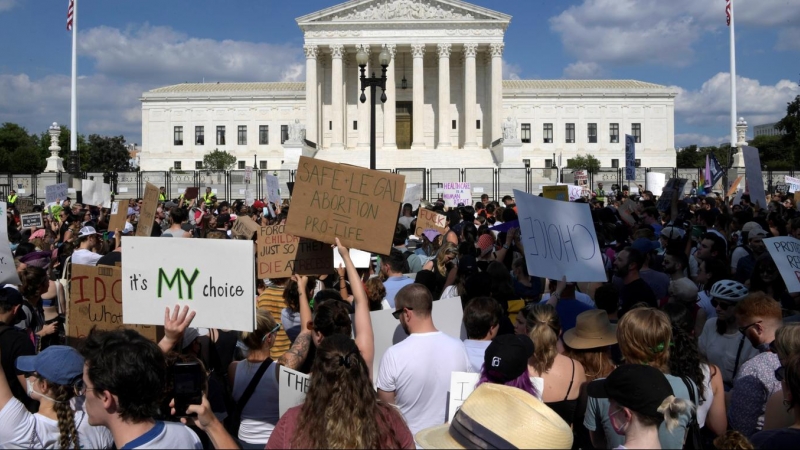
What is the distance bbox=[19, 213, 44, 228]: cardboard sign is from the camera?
13828 mm

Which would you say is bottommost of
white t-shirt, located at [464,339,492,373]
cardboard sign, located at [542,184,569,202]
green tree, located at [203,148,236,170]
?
white t-shirt, located at [464,339,492,373]

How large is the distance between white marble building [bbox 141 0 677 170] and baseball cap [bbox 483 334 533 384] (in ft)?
179

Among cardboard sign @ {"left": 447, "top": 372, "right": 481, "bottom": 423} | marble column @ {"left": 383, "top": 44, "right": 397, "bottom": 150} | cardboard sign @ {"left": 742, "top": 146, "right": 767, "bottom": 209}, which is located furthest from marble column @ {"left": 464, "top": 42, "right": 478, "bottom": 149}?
cardboard sign @ {"left": 447, "top": 372, "right": 481, "bottom": 423}

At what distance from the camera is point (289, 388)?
413cm

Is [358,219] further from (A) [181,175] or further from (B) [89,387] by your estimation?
(A) [181,175]

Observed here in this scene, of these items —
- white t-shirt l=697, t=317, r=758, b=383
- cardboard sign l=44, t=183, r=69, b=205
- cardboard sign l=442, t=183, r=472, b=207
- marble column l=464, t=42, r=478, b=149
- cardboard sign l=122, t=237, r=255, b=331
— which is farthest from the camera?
marble column l=464, t=42, r=478, b=149

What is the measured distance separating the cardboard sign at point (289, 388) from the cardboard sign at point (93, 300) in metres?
1.73

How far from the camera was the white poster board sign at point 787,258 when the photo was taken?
253 inches

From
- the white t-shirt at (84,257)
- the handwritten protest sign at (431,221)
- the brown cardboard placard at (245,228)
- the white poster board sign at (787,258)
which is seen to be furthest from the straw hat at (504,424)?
the handwritten protest sign at (431,221)

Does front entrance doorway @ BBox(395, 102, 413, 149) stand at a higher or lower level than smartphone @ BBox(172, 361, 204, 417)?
higher

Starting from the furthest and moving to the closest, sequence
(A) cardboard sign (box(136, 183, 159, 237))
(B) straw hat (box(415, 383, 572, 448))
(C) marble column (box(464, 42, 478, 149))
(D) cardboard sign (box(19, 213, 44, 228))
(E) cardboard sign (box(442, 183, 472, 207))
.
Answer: (C) marble column (box(464, 42, 478, 149))
(E) cardboard sign (box(442, 183, 472, 207))
(D) cardboard sign (box(19, 213, 44, 228))
(A) cardboard sign (box(136, 183, 159, 237))
(B) straw hat (box(415, 383, 572, 448))

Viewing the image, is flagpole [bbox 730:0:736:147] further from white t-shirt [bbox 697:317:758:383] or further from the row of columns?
white t-shirt [bbox 697:317:758:383]

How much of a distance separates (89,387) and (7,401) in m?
0.86

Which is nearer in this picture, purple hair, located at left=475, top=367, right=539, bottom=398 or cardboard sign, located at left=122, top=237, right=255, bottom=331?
purple hair, located at left=475, top=367, right=539, bottom=398
